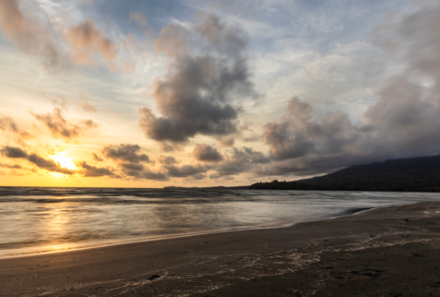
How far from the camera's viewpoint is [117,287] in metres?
3.71

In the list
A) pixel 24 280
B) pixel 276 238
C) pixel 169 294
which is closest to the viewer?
pixel 169 294

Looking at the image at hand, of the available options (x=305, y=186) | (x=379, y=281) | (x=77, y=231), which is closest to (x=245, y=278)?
(x=379, y=281)

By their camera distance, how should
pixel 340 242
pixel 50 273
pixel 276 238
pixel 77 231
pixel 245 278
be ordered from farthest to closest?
1. pixel 77 231
2. pixel 276 238
3. pixel 340 242
4. pixel 50 273
5. pixel 245 278

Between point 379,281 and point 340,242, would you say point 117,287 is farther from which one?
point 340,242

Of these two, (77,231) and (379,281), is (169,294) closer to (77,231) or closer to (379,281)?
(379,281)

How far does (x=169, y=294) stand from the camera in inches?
132

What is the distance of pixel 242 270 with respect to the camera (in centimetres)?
432

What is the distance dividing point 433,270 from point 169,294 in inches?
150

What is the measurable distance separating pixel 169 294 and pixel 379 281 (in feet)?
9.09

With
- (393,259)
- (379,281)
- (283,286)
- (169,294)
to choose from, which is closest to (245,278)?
(283,286)

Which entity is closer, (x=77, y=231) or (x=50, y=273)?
(x=50, y=273)

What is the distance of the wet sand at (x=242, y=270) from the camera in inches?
135

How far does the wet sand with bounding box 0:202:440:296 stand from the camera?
3.44m

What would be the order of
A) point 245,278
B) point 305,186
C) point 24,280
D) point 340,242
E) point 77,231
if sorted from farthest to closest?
point 305,186 → point 77,231 → point 340,242 → point 24,280 → point 245,278
